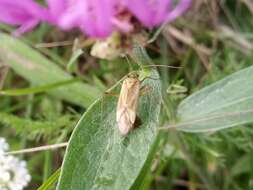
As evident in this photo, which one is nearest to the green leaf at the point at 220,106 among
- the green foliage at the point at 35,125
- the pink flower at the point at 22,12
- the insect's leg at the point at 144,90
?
the insect's leg at the point at 144,90

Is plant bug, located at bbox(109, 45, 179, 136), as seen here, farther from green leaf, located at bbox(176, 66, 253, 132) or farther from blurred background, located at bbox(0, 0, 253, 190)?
blurred background, located at bbox(0, 0, 253, 190)

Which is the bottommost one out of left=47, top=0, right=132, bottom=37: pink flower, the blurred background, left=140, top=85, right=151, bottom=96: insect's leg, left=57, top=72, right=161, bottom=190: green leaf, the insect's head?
the blurred background

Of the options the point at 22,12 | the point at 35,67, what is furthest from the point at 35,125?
the point at 22,12

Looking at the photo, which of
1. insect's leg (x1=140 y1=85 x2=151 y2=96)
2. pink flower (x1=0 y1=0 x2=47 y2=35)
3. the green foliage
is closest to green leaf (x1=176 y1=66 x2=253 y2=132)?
insect's leg (x1=140 y1=85 x2=151 y2=96)

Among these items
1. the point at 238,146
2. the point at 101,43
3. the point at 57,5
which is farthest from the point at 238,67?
the point at 57,5

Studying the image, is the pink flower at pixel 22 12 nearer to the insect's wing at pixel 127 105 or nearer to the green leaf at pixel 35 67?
the insect's wing at pixel 127 105

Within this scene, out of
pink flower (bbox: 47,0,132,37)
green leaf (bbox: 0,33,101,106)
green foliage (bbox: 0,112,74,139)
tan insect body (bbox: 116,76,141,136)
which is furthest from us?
green leaf (bbox: 0,33,101,106)

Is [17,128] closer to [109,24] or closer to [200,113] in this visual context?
[200,113]
